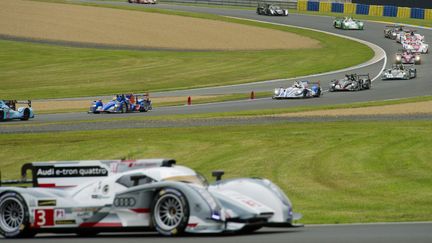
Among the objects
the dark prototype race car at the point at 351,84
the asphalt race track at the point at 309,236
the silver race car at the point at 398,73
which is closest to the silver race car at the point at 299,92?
the dark prototype race car at the point at 351,84

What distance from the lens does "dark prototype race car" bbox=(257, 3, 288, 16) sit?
110 m

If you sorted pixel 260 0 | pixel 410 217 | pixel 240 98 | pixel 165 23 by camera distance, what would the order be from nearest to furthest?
pixel 410 217 → pixel 240 98 → pixel 165 23 → pixel 260 0

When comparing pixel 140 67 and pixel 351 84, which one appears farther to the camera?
pixel 140 67

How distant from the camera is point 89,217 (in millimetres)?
15938

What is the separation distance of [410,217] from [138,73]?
5811 cm

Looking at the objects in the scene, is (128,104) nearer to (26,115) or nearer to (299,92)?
(26,115)

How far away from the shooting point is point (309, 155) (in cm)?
3042

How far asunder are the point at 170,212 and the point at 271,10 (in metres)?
96.6

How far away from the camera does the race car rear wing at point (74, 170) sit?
16.4 metres

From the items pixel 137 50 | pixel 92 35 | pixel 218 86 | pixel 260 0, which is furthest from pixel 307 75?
pixel 260 0

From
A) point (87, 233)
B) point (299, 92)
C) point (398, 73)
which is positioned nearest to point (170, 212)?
point (87, 233)

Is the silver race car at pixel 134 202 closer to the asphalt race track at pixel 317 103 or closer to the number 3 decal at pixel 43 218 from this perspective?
the number 3 decal at pixel 43 218

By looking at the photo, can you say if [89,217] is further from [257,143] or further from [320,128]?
[320,128]

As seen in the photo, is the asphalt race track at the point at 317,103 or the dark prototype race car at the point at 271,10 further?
the dark prototype race car at the point at 271,10
